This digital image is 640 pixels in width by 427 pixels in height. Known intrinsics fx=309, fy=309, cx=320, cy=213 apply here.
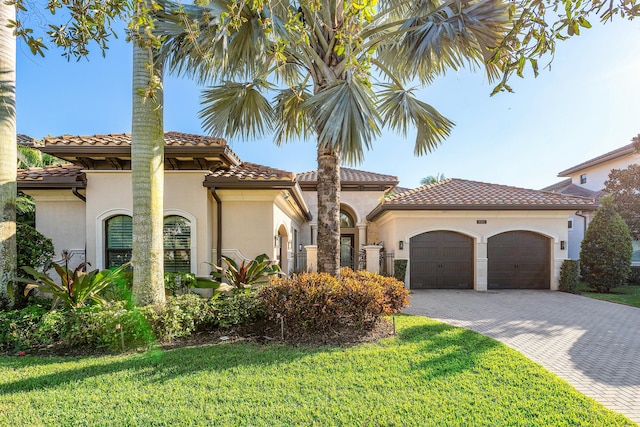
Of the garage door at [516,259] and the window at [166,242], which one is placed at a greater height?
the window at [166,242]

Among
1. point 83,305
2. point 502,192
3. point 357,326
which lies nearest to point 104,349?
point 83,305

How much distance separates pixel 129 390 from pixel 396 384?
3.64 metres

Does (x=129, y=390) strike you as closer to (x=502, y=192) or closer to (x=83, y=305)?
(x=83, y=305)

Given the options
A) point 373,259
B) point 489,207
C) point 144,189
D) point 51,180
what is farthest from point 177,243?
point 489,207

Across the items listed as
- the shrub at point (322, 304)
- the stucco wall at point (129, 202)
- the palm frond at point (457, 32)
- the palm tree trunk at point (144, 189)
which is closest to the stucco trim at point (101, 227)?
the stucco wall at point (129, 202)

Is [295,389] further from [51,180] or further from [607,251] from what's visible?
[607,251]

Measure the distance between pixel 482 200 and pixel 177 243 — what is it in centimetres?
1257

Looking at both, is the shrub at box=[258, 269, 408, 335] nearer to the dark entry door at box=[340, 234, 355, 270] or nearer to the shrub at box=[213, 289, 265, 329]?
the shrub at box=[213, 289, 265, 329]

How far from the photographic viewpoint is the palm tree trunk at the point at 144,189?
239 inches

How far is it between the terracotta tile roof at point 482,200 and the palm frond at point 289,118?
5822 millimetres

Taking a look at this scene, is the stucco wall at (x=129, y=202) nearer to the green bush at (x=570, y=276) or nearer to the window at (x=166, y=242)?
the window at (x=166, y=242)

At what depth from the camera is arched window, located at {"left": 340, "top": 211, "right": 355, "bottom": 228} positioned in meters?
22.5

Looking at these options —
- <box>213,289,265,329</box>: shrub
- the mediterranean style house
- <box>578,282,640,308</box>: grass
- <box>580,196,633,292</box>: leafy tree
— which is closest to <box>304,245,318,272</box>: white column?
the mediterranean style house

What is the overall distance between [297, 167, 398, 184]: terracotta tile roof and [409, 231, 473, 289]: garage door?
7.24m
